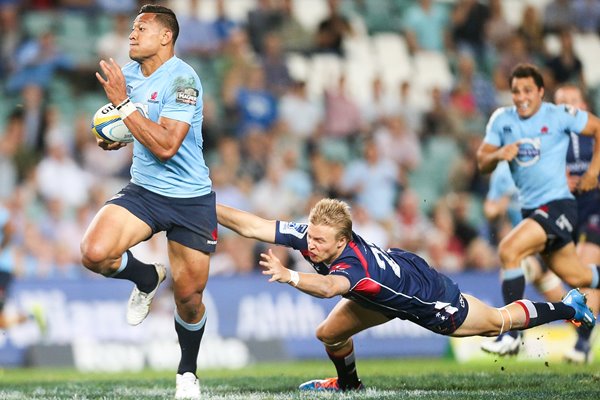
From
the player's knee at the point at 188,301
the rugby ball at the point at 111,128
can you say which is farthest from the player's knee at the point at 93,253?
the rugby ball at the point at 111,128

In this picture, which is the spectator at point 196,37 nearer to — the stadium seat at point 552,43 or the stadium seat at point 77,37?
the stadium seat at point 77,37

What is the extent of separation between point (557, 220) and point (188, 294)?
4.07 meters

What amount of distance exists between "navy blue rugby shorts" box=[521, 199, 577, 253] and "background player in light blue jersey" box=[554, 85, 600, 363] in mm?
569

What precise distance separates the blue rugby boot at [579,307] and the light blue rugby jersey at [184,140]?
312 centimetres

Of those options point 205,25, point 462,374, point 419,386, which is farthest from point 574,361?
point 205,25

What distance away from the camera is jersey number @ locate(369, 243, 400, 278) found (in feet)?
25.8

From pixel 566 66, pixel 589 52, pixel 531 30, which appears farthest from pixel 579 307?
pixel 589 52

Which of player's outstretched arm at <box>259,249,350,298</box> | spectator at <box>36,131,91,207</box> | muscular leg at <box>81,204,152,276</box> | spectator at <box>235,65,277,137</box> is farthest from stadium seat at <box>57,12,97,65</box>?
player's outstretched arm at <box>259,249,350,298</box>

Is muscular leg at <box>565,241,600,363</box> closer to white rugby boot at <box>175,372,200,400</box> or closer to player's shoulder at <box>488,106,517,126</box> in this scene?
player's shoulder at <box>488,106,517,126</box>

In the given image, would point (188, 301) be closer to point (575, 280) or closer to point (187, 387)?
point (187, 387)

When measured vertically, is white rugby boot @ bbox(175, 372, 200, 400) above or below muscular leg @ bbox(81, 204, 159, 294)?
below

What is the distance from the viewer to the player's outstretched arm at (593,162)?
34.4ft

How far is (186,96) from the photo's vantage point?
26.1 feet

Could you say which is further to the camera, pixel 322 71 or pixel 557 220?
pixel 322 71
